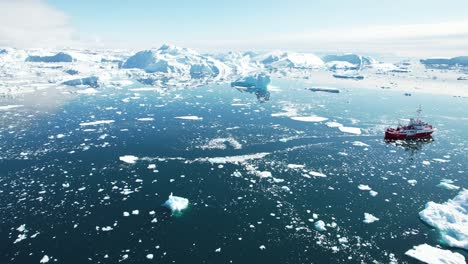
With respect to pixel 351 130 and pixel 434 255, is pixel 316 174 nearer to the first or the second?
pixel 434 255

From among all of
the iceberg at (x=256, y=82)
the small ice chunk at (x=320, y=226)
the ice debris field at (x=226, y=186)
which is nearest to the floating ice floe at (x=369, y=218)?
the ice debris field at (x=226, y=186)

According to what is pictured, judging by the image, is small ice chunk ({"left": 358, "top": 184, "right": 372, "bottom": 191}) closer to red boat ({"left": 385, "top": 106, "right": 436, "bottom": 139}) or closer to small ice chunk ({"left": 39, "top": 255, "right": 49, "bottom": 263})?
red boat ({"left": 385, "top": 106, "right": 436, "bottom": 139})

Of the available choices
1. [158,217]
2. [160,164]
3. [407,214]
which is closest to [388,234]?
[407,214]

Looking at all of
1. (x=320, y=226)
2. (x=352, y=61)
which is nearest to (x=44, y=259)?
(x=320, y=226)

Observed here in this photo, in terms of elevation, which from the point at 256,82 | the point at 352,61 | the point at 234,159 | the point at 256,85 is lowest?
the point at 234,159

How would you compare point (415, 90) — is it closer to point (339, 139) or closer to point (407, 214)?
point (339, 139)

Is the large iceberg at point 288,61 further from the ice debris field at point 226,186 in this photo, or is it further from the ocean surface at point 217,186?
the ocean surface at point 217,186

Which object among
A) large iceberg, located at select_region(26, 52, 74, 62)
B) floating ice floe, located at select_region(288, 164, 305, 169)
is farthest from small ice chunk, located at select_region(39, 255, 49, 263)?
large iceberg, located at select_region(26, 52, 74, 62)

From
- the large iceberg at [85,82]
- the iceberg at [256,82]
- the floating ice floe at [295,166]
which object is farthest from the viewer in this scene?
the large iceberg at [85,82]
